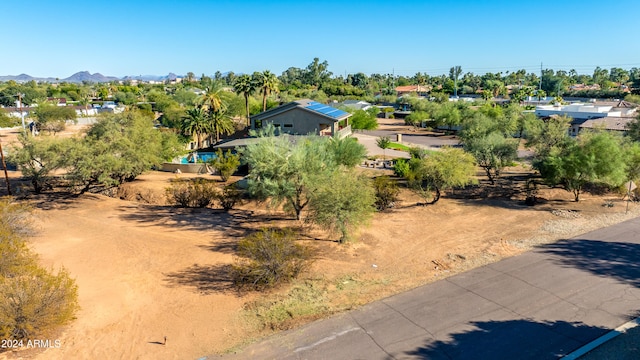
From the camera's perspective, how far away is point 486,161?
34094 millimetres

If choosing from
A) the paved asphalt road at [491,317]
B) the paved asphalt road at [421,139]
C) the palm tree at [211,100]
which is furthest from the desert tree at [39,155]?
the paved asphalt road at [421,139]

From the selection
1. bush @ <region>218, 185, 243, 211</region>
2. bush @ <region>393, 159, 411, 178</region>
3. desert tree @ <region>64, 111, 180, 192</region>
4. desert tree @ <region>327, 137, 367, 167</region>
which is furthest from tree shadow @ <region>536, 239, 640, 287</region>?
desert tree @ <region>64, 111, 180, 192</region>

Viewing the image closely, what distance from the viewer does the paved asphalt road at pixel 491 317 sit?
12.7 metres

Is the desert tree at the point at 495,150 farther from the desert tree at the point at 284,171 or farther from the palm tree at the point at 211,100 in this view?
the palm tree at the point at 211,100

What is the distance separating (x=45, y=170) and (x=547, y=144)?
137 ft

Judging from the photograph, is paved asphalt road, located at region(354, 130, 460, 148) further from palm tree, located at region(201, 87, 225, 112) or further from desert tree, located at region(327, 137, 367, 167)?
palm tree, located at region(201, 87, 225, 112)

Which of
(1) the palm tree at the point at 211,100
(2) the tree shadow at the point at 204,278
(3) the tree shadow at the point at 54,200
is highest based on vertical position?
(1) the palm tree at the point at 211,100

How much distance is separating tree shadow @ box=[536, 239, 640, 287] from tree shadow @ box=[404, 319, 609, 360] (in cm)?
551

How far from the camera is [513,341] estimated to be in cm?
1303

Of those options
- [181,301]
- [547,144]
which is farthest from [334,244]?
[547,144]

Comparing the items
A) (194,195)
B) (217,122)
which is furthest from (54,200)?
(217,122)

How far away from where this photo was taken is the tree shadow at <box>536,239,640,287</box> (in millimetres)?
17797

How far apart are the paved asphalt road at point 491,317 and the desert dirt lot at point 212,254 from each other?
1.03 meters

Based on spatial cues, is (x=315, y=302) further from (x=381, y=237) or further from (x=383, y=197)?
(x=383, y=197)
